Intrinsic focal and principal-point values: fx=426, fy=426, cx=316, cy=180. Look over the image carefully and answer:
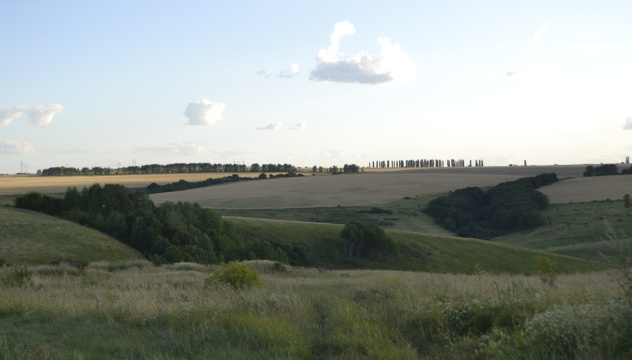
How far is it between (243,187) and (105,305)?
117m

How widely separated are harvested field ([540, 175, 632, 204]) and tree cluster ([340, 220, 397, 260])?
63.7 m

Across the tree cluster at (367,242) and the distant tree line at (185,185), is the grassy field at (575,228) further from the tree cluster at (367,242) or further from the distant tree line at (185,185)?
the distant tree line at (185,185)

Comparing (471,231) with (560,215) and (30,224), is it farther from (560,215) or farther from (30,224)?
(30,224)

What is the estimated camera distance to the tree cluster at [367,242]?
58.9m

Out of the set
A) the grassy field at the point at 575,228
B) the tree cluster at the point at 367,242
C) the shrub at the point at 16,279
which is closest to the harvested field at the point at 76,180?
the tree cluster at the point at 367,242

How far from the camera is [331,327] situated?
784 cm

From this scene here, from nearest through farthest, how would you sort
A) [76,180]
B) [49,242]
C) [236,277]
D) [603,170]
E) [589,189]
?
[236,277], [49,242], [589,189], [76,180], [603,170]

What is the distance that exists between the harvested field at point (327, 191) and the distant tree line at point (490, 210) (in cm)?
1151

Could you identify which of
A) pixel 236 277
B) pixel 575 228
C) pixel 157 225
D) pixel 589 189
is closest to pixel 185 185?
pixel 157 225

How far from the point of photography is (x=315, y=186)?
12731 centimetres

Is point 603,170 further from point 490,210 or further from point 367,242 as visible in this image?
point 367,242

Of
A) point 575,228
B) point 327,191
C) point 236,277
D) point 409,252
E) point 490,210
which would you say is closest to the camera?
point 236,277

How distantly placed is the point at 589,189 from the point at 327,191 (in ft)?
219

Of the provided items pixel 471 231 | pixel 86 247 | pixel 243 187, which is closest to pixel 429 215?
pixel 471 231
